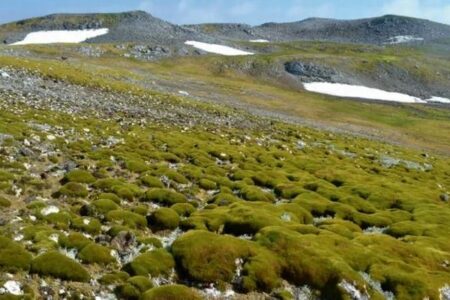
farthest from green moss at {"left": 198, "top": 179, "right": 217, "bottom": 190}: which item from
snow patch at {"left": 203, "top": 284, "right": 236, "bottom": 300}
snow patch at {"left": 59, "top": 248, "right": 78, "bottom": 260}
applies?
snow patch at {"left": 59, "top": 248, "right": 78, "bottom": 260}

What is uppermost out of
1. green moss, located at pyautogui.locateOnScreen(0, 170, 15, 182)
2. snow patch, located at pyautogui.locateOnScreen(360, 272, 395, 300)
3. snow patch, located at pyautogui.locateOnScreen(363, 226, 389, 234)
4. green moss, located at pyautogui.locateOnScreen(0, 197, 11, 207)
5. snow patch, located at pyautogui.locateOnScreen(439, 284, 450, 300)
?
green moss, located at pyautogui.locateOnScreen(0, 170, 15, 182)

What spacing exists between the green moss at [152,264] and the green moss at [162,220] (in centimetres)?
378

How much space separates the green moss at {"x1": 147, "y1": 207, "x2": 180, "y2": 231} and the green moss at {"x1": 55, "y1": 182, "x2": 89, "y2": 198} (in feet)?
12.0

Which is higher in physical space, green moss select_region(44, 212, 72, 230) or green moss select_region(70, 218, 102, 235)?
green moss select_region(44, 212, 72, 230)

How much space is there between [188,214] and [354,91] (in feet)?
548

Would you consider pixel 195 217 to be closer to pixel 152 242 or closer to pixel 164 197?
pixel 164 197

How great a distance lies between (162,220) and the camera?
2270cm

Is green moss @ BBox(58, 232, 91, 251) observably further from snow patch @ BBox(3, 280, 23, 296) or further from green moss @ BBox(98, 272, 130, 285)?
snow patch @ BBox(3, 280, 23, 296)

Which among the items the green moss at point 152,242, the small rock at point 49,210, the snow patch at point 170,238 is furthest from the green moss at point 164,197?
the green moss at point 152,242

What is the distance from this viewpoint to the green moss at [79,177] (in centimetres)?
2628

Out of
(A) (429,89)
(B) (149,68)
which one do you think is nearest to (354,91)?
(A) (429,89)

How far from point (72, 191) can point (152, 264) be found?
325 inches

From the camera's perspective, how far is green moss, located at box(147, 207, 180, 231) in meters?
22.5

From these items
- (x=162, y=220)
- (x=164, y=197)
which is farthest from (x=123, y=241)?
(x=164, y=197)
